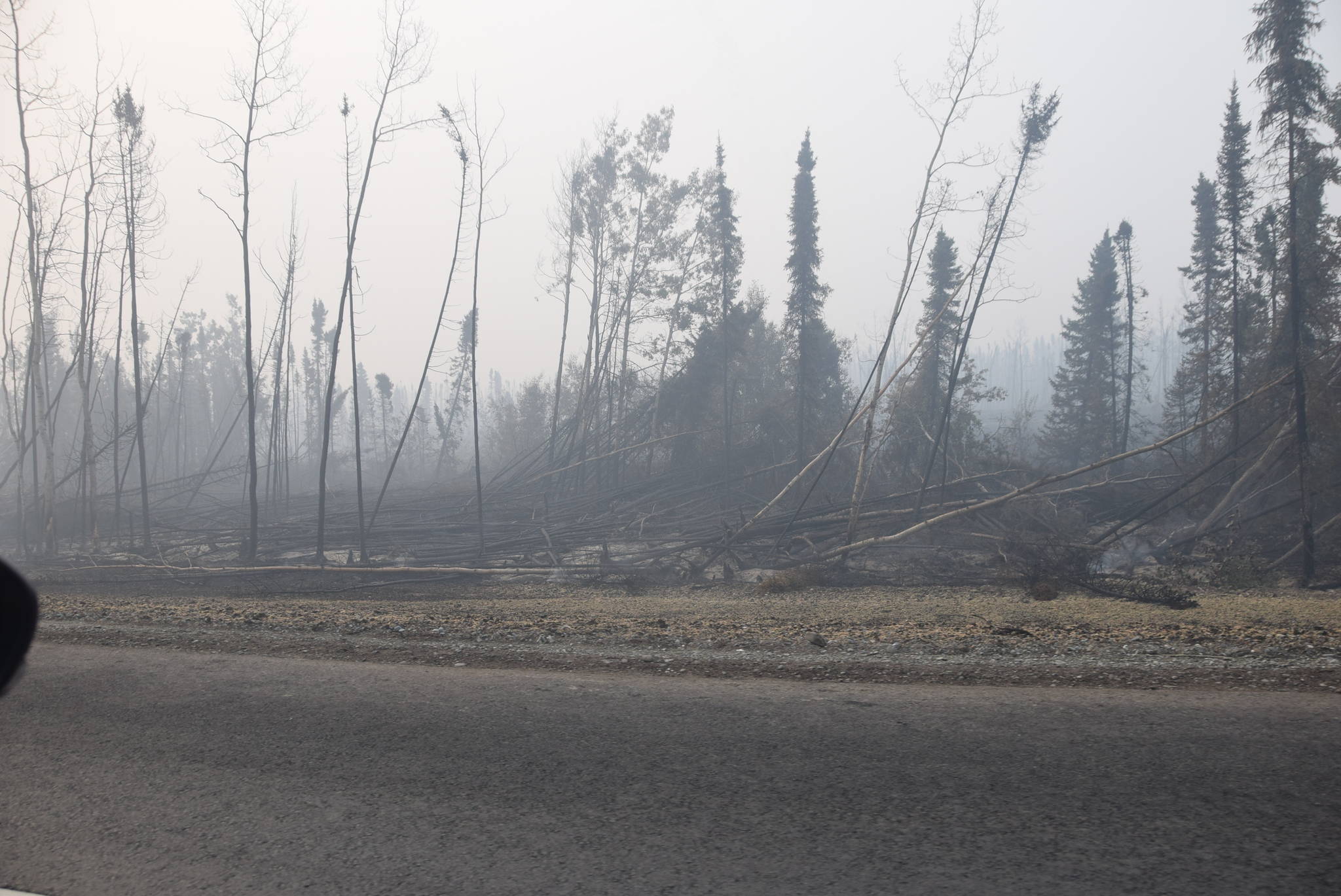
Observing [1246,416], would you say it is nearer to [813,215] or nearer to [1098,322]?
[813,215]

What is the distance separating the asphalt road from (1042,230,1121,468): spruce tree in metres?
42.2

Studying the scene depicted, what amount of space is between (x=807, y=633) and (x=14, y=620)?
26.2ft

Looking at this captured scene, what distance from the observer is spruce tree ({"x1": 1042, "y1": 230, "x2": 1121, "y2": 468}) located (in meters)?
44.7

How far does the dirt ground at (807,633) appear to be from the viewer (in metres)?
6.87

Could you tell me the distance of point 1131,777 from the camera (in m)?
4.38

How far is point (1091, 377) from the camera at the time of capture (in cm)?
4906

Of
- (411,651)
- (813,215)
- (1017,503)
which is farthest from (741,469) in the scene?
(411,651)

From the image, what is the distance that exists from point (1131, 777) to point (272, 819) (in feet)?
15.9

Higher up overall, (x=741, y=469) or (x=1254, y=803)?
(x=741, y=469)

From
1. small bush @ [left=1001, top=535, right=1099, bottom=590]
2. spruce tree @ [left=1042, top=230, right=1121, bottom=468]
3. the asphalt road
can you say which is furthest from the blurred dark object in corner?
spruce tree @ [left=1042, top=230, right=1121, bottom=468]

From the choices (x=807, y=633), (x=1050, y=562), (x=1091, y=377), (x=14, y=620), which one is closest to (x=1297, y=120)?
(x=1050, y=562)

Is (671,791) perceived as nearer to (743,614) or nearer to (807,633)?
(807,633)

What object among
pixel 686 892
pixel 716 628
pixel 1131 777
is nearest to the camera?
pixel 686 892

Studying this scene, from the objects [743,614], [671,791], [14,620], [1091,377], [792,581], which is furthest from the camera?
[1091,377]
